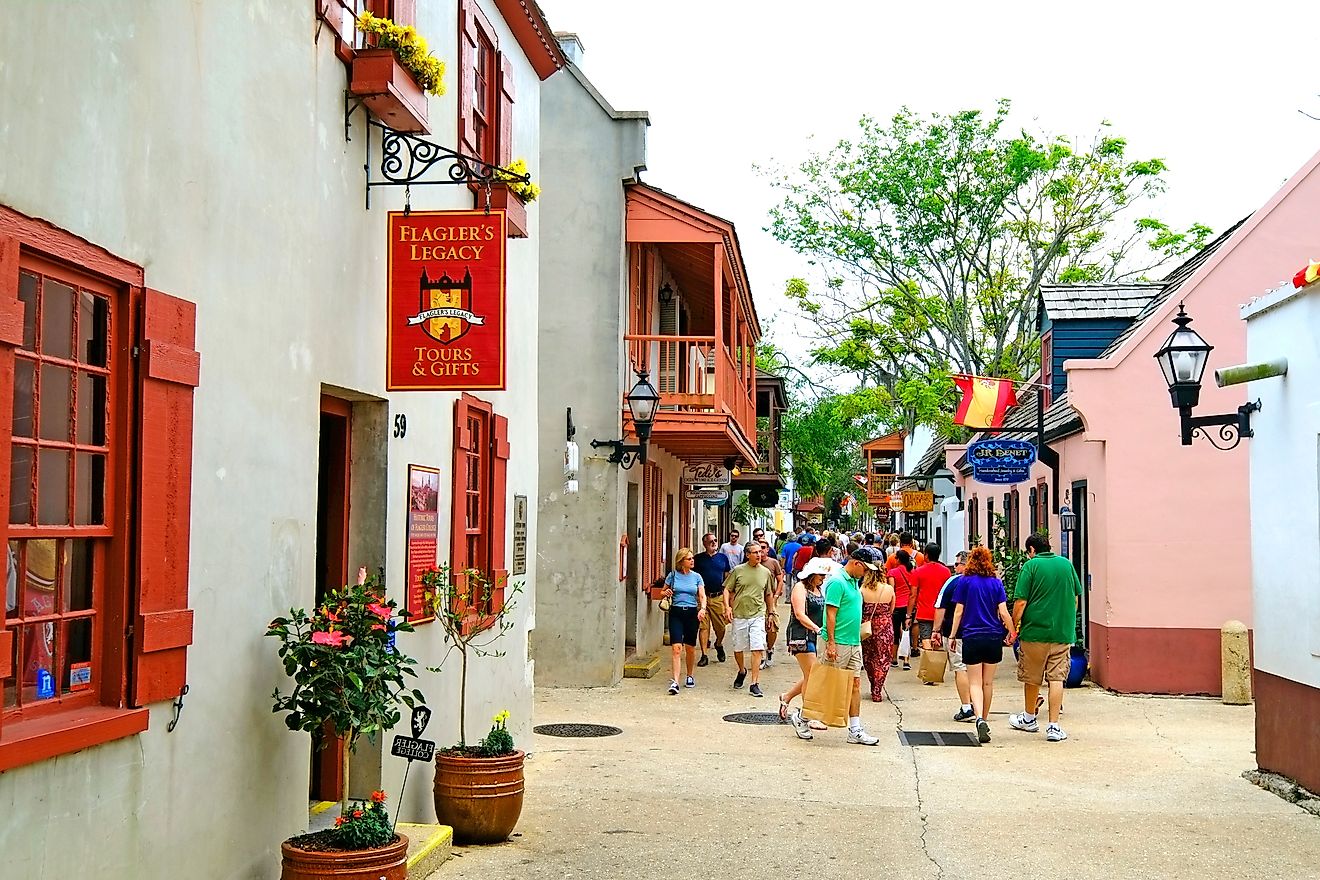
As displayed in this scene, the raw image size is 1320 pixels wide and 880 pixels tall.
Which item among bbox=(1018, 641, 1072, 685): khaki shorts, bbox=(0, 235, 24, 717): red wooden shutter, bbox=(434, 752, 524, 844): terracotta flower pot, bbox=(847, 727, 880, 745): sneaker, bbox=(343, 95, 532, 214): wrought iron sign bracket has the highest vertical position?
bbox=(343, 95, 532, 214): wrought iron sign bracket

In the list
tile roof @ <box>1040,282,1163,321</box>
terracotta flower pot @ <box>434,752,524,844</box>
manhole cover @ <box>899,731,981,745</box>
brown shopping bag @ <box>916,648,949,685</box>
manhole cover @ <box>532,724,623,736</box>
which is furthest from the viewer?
tile roof @ <box>1040,282,1163,321</box>

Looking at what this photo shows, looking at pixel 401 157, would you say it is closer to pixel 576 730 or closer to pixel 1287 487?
pixel 1287 487

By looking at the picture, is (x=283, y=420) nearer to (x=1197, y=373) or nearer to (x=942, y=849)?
(x=942, y=849)

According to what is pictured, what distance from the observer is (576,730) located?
13.5 meters

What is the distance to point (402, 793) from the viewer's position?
27.2 ft

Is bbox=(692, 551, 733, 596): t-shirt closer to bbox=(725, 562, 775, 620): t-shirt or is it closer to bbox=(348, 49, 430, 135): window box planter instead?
bbox=(725, 562, 775, 620): t-shirt

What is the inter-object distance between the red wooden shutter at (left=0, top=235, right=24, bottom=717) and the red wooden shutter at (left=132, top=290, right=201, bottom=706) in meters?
0.86

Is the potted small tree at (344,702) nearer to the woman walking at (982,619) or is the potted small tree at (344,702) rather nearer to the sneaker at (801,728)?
the sneaker at (801,728)

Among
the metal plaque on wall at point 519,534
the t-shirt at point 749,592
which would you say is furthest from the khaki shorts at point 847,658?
the t-shirt at point 749,592

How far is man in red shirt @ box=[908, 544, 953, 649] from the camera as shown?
1792cm

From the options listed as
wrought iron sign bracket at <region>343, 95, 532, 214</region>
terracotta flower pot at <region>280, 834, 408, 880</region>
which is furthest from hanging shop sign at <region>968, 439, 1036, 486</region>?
terracotta flower pot at <region>280, 834, 408, 880</region>

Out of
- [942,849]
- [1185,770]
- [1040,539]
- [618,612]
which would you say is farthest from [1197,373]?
[618,612]

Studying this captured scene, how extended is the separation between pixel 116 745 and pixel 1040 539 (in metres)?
9.87

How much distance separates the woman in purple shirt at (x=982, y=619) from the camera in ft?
42.9
